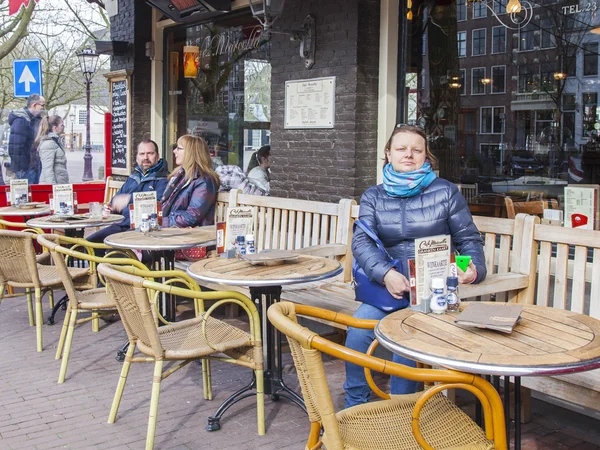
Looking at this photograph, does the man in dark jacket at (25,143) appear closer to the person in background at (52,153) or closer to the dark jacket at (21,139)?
the dark jacket at (21,139)

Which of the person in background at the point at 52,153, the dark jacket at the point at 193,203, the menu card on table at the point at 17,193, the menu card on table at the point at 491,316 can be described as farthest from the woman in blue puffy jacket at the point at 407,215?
the person in background at the point at 52,153

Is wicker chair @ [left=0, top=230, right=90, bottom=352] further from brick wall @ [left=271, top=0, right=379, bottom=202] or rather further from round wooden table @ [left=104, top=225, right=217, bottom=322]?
brick wall @ [left=271, top=0, right=379, bottom=202]

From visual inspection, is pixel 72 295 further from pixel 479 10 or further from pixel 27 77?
pixel 27 77

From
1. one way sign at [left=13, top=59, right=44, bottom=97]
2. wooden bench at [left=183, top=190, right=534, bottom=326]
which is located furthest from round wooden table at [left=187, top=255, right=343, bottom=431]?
one way sign at [left=13, top=59, right=44, bottom=97]

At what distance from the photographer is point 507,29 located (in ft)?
19.3

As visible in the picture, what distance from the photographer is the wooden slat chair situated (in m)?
5.75

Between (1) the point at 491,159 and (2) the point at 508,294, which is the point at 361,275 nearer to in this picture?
(2) the point at 508,294

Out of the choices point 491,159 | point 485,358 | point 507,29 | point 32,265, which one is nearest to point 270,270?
point 485,358

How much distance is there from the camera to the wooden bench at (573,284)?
11.0 feet

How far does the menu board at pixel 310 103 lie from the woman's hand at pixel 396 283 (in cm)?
332

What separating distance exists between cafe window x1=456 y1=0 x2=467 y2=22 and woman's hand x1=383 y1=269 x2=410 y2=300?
328 centimetres

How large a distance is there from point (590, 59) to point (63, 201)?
4659mm

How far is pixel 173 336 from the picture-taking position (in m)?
Answer: 4.02

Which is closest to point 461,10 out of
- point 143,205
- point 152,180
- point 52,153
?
point 143,205
